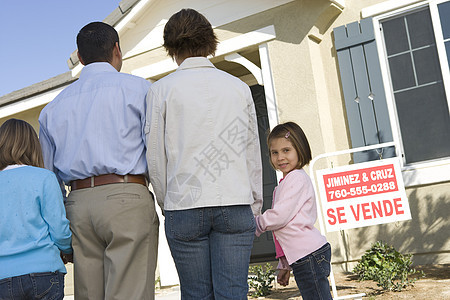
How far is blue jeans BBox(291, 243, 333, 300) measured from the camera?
2.76m

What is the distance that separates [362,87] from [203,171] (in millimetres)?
4462

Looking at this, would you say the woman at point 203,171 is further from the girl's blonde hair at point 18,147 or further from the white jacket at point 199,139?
the girl's blonde hair at point 18,147

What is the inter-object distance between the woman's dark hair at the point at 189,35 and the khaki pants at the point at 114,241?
69cm

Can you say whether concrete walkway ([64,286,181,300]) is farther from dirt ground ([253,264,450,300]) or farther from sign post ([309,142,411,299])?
sign post ([309,142,411,299])

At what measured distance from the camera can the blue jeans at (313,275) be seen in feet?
9.05

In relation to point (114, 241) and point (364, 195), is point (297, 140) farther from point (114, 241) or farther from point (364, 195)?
point (364, 195)

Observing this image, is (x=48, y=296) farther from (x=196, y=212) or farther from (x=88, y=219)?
(x=196, y=212)

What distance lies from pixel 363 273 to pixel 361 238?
61cm

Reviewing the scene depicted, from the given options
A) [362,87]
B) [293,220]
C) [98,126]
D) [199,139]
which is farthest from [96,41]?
[362,87]

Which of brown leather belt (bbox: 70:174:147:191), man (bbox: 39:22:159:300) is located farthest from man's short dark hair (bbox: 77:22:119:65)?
brown leather belt (bbox: 70:174:147:191)

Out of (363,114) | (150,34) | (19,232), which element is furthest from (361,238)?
(19,232)

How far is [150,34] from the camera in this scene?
24.3 ft

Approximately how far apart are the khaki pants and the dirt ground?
289cm

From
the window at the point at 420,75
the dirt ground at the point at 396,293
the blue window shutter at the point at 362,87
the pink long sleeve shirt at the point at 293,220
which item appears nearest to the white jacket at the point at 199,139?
the pink long sleeve shirt at the point at 293,220
